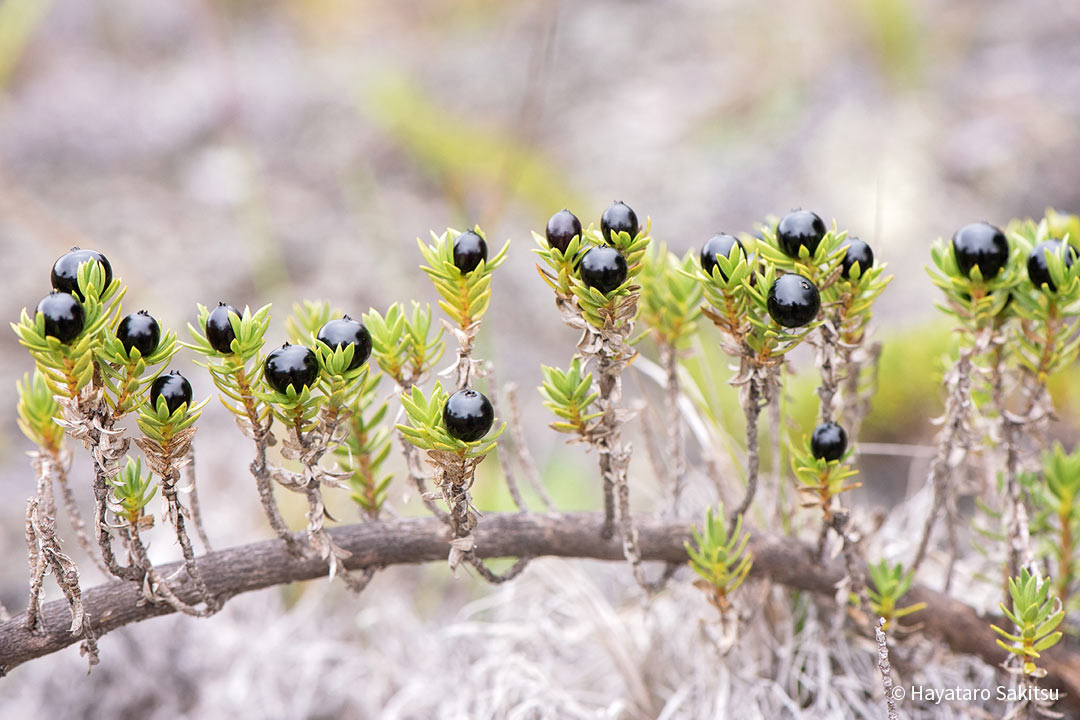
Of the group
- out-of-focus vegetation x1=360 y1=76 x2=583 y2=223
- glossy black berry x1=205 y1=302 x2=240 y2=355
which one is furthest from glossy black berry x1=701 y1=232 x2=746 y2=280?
out-of-focus vegetation x1=360 y1=76 x2=583 y2=223

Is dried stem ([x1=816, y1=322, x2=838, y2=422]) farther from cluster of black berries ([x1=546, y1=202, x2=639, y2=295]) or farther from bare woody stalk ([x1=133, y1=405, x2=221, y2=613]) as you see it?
bare woody stalk ([x1=133, y1=405, x2=221, y2=613])

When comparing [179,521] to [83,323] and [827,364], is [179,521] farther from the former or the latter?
[827,364]

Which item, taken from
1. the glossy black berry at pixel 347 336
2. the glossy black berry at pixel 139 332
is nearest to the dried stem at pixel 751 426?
the glossy black berry at pixel 347 336

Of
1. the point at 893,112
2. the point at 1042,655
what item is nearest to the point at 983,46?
the point at 893,112

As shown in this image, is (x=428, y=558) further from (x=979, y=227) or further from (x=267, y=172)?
(x=267, y=172)

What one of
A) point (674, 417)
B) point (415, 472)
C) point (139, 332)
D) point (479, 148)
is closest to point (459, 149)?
point (479, 148)
